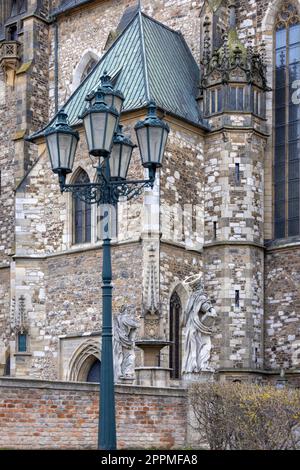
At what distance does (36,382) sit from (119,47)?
15.0 m

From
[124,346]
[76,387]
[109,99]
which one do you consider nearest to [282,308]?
[124,346]

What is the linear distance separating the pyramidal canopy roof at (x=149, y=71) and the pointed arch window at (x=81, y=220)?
1.69 metres

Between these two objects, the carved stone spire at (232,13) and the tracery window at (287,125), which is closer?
the tracery window at (287,125)

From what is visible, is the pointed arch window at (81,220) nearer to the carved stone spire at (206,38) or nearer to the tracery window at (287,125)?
the carved stone spire at (206,38)

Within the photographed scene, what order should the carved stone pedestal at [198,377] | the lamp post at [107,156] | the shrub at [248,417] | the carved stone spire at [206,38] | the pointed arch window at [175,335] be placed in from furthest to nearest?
the carved stone spire at [206,38] < the pointed arch window at [175,335] < the carved stone pedestal at [198,377] < the shrub at [248,417] < the lamp post at [107,156]

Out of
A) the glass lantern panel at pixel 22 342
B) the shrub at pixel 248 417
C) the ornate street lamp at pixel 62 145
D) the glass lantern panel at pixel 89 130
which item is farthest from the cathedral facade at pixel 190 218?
the glass lantern panel at pixel 89 130

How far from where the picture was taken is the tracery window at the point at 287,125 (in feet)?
99.0

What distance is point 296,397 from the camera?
60.3 feet

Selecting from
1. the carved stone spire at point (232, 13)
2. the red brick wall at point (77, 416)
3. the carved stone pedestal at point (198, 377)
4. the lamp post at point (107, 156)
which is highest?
the carved stone spire at point (232, 13)

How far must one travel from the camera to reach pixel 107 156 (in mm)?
14250

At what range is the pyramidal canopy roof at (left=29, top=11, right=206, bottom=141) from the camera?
29578mm

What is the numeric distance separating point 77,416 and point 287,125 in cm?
1411

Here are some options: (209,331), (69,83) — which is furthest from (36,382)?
(69,83)

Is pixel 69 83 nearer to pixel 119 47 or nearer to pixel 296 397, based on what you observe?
pixel 119 47
